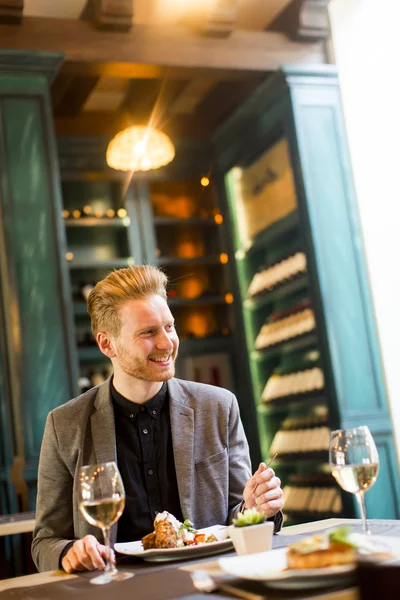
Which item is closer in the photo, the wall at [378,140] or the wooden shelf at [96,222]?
the wall at [378,140]

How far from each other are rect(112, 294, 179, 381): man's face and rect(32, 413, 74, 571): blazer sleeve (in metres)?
0.28

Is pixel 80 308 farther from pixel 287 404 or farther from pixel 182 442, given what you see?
pixel 182 442

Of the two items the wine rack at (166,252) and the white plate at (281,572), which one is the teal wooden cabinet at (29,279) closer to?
the wine rack at (166,252)

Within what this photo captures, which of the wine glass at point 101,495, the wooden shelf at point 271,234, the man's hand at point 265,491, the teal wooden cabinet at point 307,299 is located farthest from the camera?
the wooden shelf at point 271,234

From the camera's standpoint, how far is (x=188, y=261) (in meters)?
6.68

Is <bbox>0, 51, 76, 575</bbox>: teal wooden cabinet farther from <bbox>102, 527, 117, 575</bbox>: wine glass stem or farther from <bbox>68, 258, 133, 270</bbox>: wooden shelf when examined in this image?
<bbox>102, 527, 117, 575</bbox>: wine glass stem

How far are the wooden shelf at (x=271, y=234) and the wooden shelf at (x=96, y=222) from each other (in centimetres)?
96

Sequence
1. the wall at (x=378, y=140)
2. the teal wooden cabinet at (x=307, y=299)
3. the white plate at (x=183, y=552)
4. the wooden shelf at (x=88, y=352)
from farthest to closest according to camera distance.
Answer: the wooden shelf at (x=88, y=352)
the wall at (x=378, y=140)
the teal wooden cabinet at (x=307, y=299)
the white plate at (x=183, y=552)

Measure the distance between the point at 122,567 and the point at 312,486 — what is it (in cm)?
429

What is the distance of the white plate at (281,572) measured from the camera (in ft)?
3.95

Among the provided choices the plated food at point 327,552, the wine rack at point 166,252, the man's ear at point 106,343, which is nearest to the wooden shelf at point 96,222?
the wine rack at point 166,252

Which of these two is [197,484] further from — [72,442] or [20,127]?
[20,127]

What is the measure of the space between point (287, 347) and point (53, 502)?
3993 millimetres

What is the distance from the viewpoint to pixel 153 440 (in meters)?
2.21
